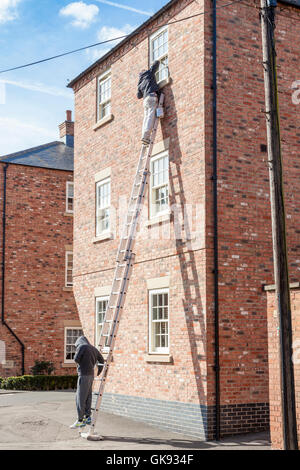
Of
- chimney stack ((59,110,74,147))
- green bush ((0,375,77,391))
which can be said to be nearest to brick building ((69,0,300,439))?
green bush ((0,375,77,391))

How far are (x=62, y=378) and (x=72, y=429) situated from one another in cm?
1070

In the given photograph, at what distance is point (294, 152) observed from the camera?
564 inches

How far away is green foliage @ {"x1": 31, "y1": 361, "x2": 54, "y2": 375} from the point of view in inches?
981

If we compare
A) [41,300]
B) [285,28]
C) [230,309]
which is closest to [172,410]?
[230,309]

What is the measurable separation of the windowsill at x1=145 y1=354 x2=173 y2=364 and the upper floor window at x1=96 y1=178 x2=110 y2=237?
438 centimetres

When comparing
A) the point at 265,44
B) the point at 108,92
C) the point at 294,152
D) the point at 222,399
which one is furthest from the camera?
the point at 108,92

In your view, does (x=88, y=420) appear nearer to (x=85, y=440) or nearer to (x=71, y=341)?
(x=85, y=440)

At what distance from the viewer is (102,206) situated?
17859 millimetres

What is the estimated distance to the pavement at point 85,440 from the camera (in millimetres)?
11469

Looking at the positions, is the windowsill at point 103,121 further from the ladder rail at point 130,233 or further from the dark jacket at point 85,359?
the dark jacket at point 85,359

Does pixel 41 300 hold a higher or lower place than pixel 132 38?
→ lower

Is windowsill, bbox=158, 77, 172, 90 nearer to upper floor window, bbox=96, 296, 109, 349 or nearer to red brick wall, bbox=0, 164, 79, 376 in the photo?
upper floor window, bbox=96, 296, 109, 349

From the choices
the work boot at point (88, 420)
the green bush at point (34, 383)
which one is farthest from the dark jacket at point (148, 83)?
the green bush at point (34, 383)

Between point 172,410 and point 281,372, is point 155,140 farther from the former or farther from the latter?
point 281,372
